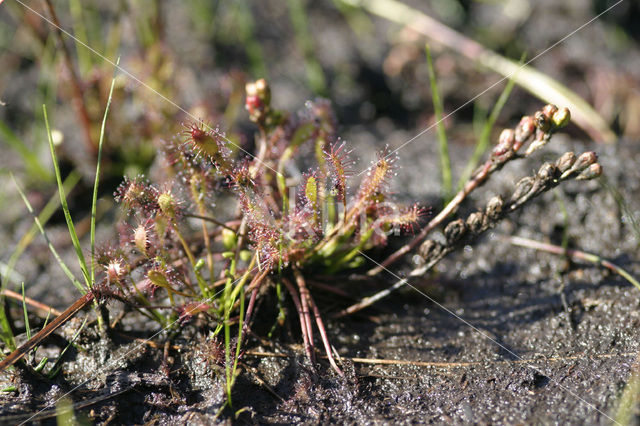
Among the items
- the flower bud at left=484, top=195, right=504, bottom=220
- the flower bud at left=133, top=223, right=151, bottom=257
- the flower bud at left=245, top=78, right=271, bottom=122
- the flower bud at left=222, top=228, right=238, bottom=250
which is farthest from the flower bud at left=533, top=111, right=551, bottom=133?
the flower bud at left=133, top=223, right=151, bottom=257

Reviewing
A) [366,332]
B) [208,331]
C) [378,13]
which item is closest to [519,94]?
[378,13]

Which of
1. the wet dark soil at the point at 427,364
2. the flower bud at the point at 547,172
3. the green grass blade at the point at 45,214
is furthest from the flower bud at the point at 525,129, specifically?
the green grass blade at the point at 45,214

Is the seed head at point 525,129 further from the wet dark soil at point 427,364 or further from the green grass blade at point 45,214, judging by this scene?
the green grass blade at point 45,214

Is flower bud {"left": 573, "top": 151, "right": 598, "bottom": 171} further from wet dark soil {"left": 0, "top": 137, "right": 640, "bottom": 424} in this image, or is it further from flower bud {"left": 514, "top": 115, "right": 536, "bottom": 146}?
wet dark soil {"left": 0, "top": 137, "right": 640, "bottom": 424}

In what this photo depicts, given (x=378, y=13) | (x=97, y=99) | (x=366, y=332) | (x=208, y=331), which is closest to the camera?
(x=208, y=331)

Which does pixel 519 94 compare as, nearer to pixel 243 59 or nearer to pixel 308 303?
pixel 243 59

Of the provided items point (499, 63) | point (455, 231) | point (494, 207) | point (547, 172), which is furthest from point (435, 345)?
point (499, 63)
